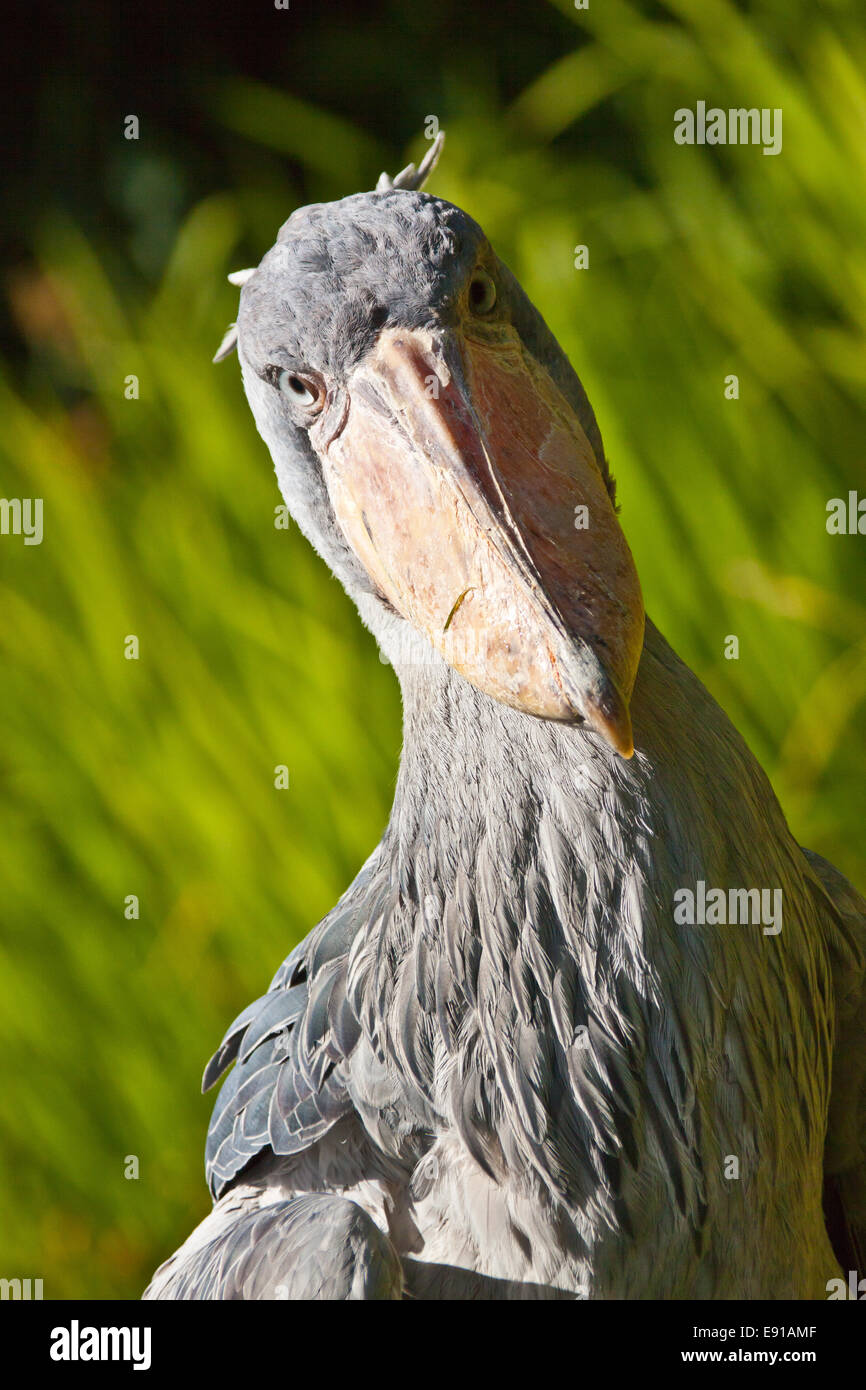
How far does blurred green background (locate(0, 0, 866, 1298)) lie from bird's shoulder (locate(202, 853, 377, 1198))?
0.78 meters

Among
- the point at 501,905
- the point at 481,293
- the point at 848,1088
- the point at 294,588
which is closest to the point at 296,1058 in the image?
the point at 501,905

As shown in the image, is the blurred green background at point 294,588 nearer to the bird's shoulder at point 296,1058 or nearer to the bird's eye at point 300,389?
the bird's shoulder at point 296,1058

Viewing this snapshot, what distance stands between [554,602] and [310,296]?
322mm

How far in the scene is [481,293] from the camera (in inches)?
43.1

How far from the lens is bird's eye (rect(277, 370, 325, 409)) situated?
1079mm

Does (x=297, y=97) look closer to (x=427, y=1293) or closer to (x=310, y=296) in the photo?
(x=310, y=296)

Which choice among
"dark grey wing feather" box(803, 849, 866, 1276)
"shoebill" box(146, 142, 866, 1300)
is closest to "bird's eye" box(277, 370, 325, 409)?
"shoebill" box(146, 142, 866, 1300)

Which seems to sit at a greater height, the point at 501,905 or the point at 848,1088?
the point at 501,905

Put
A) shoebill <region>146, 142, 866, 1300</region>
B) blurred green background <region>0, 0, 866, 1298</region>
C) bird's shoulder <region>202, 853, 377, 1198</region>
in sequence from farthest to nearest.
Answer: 1. blurred green background <region>0, 0, 866, 1298</region>
2. bird's shoulder <region>202, 853, 377, 1198</region>
3. shoebill <region>146, 142, 866, 1300</region>

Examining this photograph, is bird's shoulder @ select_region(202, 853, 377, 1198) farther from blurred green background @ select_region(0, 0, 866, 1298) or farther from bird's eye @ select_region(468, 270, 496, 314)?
blurred green background @ select_region(0, 0, 866, 1298)

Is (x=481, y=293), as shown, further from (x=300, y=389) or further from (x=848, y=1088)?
(x=848, y=1088)

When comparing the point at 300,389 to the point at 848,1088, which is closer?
the point at 300,389

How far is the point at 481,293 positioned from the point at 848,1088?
34.0 inches
